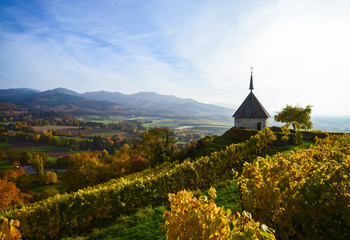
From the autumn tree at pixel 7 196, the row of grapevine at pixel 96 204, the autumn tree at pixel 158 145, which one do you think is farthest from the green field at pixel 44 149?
the row of grapevine at pixel 96 204

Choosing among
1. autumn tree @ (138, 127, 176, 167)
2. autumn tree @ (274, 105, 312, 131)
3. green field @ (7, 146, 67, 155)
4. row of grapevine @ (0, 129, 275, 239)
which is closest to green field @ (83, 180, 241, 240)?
row of grapevine @ (0, 129, 275, 239)

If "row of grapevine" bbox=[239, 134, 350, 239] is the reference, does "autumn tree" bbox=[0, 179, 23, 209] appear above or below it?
below

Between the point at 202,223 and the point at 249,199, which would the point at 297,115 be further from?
the point at 202,223

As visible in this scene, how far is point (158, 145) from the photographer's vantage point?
29.7m

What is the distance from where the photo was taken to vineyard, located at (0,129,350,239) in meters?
2.90

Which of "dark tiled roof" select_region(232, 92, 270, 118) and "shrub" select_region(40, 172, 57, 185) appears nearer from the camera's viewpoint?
"dark tiled roof" select_region(232, 92, 270, 118)

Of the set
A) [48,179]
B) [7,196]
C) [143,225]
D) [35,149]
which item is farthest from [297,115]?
[35,149]

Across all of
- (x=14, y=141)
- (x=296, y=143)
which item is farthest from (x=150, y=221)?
(x=14, y=141)

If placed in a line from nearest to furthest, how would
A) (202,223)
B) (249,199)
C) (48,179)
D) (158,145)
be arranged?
(202,223), (249,199), (158,145), (48,179)

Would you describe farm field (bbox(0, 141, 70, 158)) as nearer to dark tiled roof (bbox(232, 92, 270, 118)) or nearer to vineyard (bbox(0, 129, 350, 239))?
dark tiled roof (bbox(232, 92, 270, 118))

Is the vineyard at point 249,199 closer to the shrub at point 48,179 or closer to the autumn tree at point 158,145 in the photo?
the autumn tree at point 158,145

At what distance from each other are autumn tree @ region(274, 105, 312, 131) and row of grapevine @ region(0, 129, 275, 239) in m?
26.7

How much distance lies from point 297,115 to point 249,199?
112 feet

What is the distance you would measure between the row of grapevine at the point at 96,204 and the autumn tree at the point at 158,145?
16.1m
